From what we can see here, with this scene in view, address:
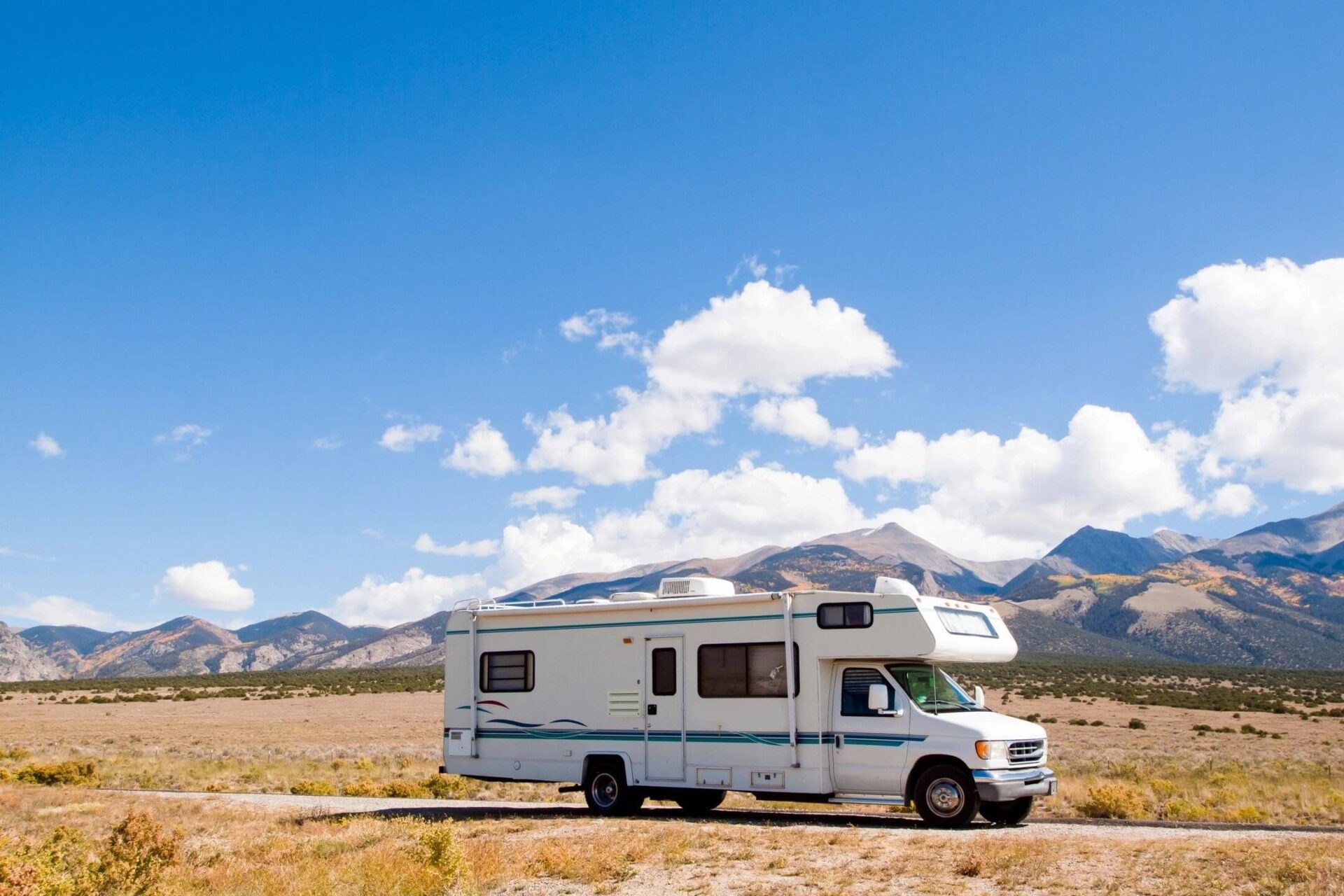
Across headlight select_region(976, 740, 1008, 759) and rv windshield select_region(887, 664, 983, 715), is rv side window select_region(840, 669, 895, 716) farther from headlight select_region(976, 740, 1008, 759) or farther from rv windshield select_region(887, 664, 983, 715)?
headlight select_region(976, 740, 1008, 759)

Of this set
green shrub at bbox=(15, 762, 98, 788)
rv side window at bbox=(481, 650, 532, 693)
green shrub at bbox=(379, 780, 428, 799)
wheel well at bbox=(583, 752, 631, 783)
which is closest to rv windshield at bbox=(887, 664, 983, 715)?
wheel well at bbox=(583, 752, 631, 783)

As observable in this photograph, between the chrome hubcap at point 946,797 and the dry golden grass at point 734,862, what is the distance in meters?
0.66

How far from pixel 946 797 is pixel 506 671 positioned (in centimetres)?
685

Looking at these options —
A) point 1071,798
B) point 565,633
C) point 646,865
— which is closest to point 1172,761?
point 1071,798

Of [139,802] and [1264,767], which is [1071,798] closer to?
[1264,767]

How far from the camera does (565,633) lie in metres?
16.9

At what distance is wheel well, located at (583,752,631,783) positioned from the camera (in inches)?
631

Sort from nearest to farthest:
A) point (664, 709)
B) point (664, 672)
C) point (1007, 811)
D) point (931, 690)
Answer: point (1007, 811), point (931, 690), point (664, 709), point (664, 672)

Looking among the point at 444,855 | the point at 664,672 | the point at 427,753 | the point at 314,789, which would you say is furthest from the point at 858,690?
the point at 427,753

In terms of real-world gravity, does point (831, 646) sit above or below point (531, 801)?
above

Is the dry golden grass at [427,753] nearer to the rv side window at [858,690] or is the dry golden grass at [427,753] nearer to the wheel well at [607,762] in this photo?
the wheel well at [607,762]

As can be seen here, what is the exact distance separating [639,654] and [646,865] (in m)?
5.40

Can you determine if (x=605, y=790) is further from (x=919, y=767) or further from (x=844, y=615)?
(x=919, y=767)

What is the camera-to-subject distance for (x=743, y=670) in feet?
50.5
